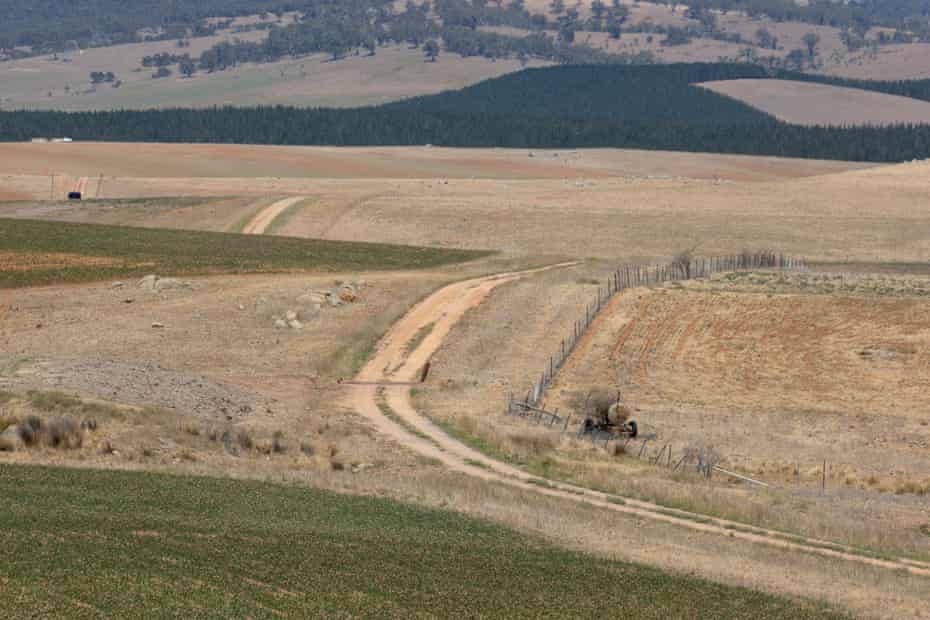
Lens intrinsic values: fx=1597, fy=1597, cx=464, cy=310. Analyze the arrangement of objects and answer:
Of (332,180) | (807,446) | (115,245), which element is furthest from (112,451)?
(332,180)

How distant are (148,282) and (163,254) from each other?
554 inches

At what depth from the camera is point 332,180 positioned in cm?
16212

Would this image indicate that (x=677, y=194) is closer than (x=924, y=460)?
No

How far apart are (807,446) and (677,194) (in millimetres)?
81225

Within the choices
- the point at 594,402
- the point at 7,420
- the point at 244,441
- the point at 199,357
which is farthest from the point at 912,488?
the point at 199,357

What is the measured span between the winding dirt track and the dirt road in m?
30.9

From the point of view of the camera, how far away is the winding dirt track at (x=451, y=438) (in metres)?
38.3

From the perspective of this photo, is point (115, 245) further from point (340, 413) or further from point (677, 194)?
point (677, 194)

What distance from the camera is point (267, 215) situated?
11981 cm

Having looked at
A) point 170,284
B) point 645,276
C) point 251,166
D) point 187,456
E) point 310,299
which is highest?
point 187,456

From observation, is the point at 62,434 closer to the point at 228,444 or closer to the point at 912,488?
the point at 228,444

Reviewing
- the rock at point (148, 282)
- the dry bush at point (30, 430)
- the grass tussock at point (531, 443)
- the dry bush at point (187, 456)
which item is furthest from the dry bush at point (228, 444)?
the rock at point (148, 282)

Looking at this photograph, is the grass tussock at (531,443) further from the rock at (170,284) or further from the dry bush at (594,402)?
the rock at (170,284)

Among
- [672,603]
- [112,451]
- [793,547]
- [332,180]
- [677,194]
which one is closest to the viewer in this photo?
[672,603]
